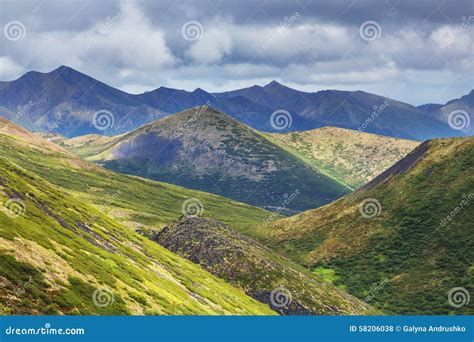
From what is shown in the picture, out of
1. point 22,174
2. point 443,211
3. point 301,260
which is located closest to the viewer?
point 22,174

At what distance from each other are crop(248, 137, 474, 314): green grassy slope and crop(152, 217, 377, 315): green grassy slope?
21.3 m

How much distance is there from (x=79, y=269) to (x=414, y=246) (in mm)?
135254

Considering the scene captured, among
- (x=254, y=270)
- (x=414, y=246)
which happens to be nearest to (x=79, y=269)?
(x=254, y=270)

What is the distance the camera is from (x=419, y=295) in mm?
142875

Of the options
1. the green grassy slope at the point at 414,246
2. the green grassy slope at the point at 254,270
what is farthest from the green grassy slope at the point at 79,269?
A: the green grassy slope at the point at 414,246

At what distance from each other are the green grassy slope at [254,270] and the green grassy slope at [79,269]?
48.1 ft

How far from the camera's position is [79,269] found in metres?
54.5

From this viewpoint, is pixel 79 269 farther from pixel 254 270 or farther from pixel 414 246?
pixel 414 246

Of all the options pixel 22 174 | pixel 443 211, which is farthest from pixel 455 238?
pixel 22 174

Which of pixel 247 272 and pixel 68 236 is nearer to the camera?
pixel 68 236

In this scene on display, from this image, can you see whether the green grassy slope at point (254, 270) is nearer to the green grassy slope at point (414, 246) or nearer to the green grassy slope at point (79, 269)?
the green grassy slope at point (79, 269)

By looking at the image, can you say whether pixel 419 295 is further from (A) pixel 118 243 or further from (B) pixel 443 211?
(A) pixel 118 243

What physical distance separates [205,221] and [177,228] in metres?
7.82

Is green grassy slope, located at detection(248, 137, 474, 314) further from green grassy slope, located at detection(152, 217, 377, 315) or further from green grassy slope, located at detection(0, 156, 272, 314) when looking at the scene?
green grassy slope, located at detection(0, 156, 272, 314)
